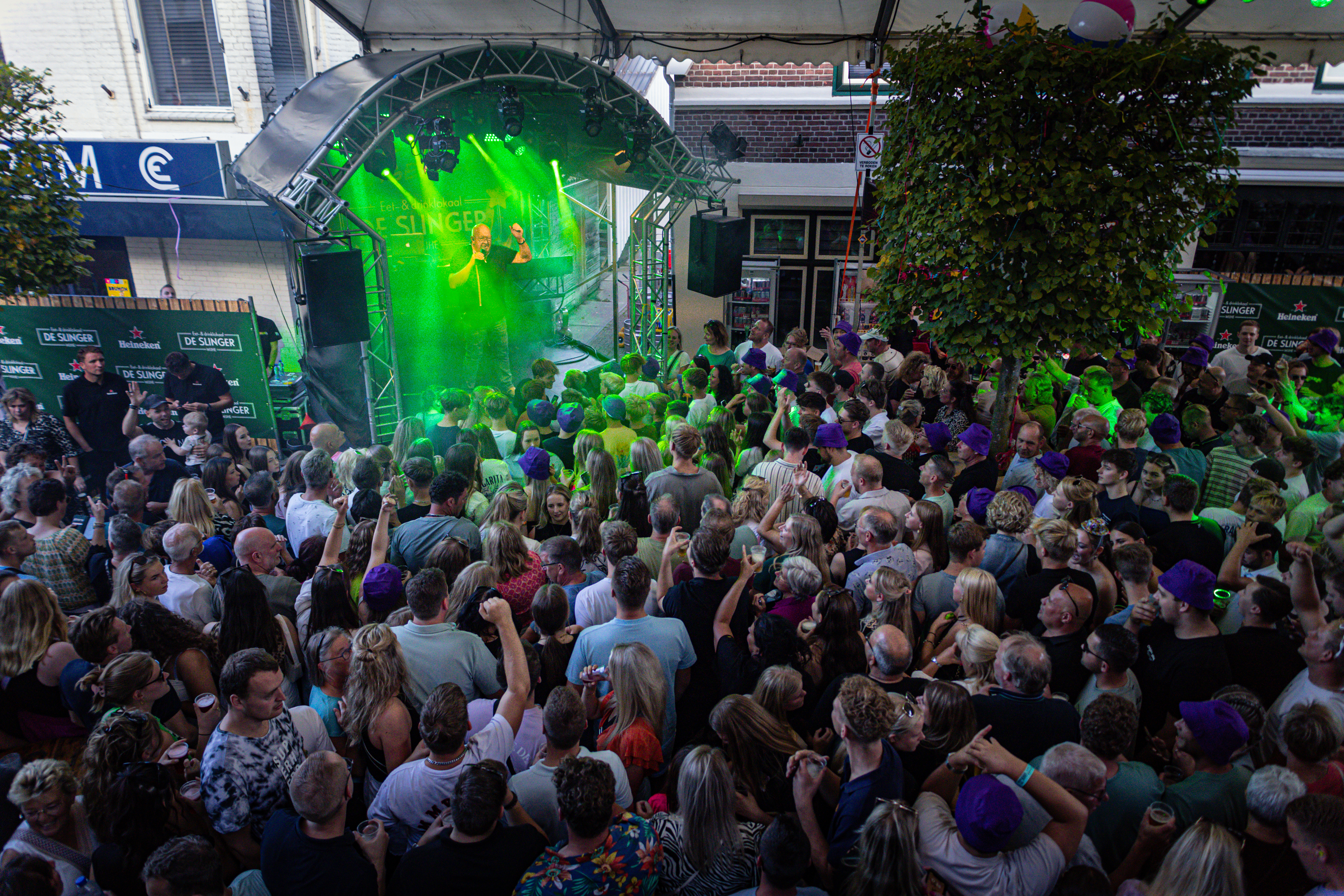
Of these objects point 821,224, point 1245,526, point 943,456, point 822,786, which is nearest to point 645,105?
point 821,224

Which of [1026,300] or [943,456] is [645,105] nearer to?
[1026,300]

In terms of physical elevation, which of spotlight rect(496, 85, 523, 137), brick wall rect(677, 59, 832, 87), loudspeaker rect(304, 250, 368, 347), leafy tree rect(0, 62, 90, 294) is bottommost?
loudspeaker rect(304, 250, 368, 347)

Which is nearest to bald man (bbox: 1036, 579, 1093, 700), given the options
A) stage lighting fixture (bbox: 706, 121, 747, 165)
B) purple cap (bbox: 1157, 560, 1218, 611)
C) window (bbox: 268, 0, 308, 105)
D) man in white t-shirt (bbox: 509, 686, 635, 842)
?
purple cap (bbox: 1157, 560, 1218, 611)

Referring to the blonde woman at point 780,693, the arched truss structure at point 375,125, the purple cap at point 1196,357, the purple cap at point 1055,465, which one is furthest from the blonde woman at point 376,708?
the purple cap at point 1196,357

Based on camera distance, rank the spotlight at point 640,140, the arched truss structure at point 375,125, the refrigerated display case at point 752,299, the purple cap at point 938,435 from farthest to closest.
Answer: the refrigerated display case at point 752,299, the spotlight at point 640,140, the arched truss structure at point 375,125, the purple cap at point 938,435

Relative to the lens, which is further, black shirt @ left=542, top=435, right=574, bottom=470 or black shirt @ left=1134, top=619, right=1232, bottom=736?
black shirt @ left=542, top=435, right=574, bottom=470

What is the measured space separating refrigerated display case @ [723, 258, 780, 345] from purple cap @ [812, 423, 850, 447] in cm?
771

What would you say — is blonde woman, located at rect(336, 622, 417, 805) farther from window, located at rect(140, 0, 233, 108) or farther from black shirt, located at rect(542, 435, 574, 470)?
window, located at rect(140, 0, 233, 108)

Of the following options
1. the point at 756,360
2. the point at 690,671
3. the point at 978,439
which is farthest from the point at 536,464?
the point at 756,360

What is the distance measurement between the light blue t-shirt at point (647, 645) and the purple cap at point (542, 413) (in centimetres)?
276

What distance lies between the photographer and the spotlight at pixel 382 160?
8052 mm

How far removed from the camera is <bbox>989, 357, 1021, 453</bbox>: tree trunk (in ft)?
19.5

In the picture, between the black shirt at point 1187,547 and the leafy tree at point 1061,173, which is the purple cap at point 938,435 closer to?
the leafy tree at point 1061,173

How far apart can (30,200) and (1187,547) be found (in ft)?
30.3
